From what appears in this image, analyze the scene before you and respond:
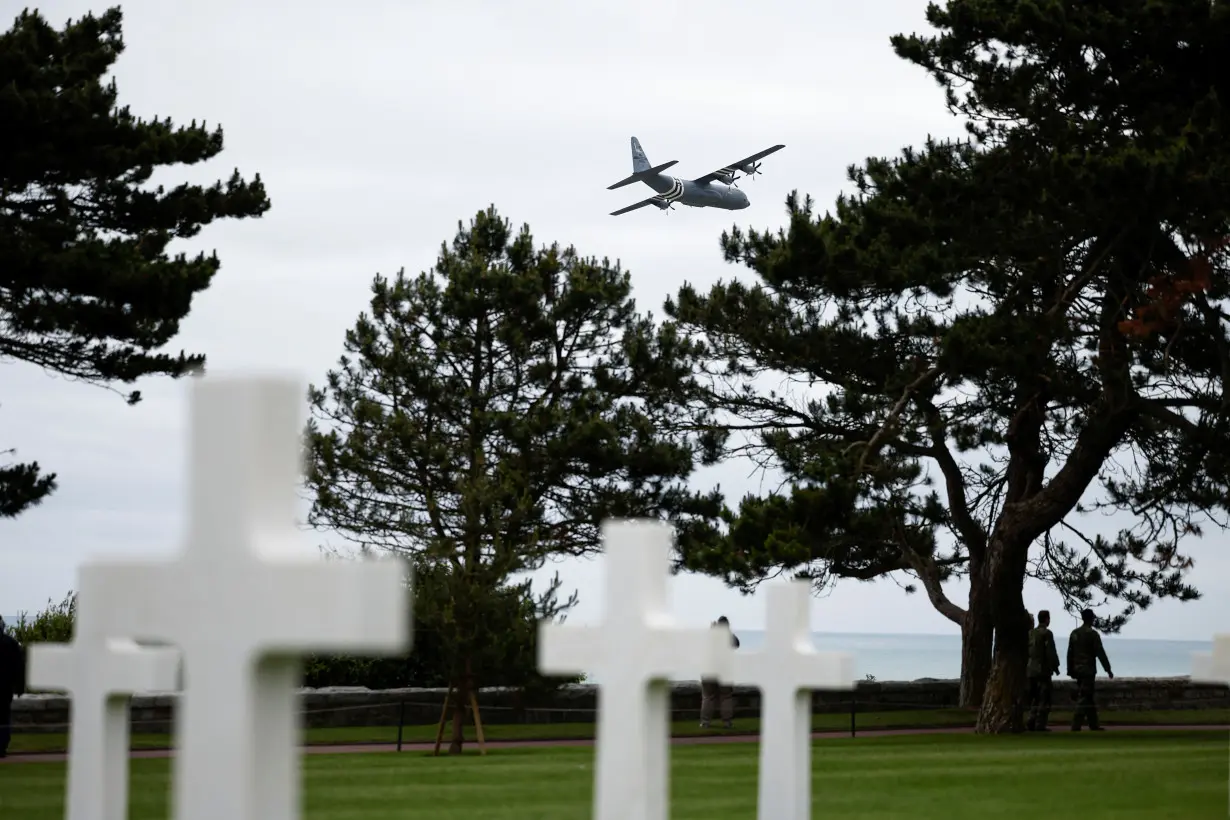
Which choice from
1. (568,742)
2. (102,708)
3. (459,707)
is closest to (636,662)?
(102,708)

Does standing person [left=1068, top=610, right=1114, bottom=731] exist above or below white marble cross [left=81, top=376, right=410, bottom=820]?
below

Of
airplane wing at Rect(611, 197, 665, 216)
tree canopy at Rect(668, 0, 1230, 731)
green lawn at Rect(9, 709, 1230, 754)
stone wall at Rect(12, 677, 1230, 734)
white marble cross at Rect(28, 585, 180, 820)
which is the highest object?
airplane wing at Rect(611, 197, 665, 216)

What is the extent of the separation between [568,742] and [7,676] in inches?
317

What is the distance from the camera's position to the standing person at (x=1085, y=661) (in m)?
25.6

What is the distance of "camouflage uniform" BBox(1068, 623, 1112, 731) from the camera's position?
1009 inches

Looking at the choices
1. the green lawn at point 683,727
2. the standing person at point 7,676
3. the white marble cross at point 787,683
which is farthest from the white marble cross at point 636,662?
the green lawn at point 683,727

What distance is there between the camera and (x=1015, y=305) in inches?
921

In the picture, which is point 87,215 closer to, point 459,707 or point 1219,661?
point 459,707

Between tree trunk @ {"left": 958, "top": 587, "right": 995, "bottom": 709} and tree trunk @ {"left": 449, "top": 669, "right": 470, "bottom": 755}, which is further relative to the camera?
tree trunk @ {"left": 958, "top": 587, "right": 995, "bottom": 709}

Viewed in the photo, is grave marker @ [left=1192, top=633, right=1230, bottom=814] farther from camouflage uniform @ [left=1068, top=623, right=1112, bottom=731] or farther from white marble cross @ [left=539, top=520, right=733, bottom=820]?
camouflage uniform @ [left=1068, top=623, right=1112, bottom=731]

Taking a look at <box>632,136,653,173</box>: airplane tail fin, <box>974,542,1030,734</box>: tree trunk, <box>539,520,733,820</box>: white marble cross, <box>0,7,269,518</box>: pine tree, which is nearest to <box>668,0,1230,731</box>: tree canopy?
<box>974,542,1030,734</box>: tree trunk

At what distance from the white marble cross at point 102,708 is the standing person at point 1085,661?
21.8 metres

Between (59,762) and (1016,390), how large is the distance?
14017 millimetres

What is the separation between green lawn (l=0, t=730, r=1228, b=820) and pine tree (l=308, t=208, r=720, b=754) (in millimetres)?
16137
